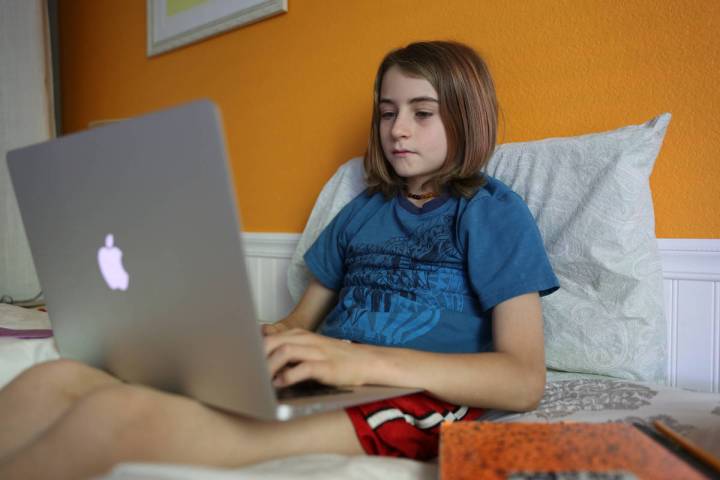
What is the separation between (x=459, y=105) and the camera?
3.44 ft

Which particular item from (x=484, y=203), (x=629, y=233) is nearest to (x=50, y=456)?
(x=484, y=203)

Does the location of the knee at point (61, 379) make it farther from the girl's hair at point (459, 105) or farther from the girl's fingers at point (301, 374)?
the girl's hair at point (459, 105)

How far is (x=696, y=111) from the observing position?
41.1 inches

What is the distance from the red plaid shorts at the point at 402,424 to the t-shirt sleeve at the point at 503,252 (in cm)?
18

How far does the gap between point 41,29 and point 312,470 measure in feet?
7.72

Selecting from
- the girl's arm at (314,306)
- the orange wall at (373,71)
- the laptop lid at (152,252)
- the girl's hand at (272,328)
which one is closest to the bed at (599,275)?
the orange wall at (373,71)

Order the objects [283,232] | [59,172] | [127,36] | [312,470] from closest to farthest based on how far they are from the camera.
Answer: [312,470] → [59,172] → [283,232] → [127,36]

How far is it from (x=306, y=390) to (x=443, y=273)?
39 cm

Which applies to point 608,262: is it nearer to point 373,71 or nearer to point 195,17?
point 373,71

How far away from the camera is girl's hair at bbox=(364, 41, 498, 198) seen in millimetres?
1043

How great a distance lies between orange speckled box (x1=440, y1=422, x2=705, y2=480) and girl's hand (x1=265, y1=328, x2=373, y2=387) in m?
0.13

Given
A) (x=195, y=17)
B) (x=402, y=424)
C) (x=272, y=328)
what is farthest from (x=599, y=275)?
(x=195, y=17)

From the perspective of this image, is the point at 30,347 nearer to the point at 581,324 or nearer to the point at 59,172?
the point at 59,172

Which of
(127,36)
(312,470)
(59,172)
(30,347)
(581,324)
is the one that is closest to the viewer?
(312,470)
